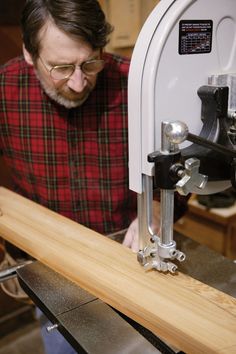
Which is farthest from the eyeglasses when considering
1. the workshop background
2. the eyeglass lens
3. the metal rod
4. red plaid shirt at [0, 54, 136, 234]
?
the workshop background

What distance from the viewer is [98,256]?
0.95 m

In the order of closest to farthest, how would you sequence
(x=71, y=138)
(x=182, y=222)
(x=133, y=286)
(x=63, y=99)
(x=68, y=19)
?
(x=133, y=286)
(x=68, y=19)
(x=63, y=99)
(x=71, y=138)
(x=182, y=222)

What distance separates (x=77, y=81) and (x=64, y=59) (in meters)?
0.07

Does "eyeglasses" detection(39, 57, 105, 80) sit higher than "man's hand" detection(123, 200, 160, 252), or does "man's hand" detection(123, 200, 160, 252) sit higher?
"eyeglasses" detection(39, 57, 105, 80)

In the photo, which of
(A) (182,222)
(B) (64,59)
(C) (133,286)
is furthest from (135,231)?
(A) (182,222)

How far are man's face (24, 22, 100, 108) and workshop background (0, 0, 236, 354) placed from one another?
2.56 feet

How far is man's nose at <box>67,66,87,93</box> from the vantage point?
1105 mm

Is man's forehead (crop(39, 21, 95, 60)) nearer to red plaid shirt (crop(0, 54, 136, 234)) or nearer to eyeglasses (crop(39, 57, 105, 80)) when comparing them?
eyeglasses (crop(39, 57, 105, 80))

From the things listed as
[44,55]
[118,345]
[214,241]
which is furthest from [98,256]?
[214,241]

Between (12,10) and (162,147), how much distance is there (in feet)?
4.71

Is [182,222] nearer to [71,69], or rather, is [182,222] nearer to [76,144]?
[76,144]

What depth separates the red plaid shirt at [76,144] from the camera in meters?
1.36

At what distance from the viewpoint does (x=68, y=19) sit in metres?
1.05

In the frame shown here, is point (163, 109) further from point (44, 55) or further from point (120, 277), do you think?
point (44, 55)
